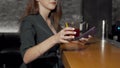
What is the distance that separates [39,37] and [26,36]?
163 millimetres

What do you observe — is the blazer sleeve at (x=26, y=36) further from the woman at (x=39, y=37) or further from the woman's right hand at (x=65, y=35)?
the woman's right hand at (x=65, y=35)

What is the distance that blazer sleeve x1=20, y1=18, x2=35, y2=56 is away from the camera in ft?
5.92

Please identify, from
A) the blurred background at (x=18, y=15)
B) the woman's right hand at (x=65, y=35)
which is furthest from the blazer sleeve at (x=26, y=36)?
the blurred background at (x=18, y=15)

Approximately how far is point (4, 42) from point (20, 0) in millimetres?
1012

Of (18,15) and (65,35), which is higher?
(65,35)

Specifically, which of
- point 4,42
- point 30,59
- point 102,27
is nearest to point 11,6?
point 4,42

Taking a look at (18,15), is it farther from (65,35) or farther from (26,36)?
(65,35)

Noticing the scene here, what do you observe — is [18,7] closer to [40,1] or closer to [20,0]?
[20,0]

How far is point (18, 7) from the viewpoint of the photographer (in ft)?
18.5

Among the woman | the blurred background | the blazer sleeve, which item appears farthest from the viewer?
the blurred background

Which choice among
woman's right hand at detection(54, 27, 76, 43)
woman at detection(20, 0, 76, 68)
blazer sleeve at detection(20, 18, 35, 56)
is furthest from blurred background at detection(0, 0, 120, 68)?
woman's right hand at detection(54, 27, 76, 43)

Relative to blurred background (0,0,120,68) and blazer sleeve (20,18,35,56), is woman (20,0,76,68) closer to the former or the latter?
blazer sleeve (20,18,35,56)

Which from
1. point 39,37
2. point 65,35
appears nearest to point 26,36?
point 39,37

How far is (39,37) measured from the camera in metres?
1.96
